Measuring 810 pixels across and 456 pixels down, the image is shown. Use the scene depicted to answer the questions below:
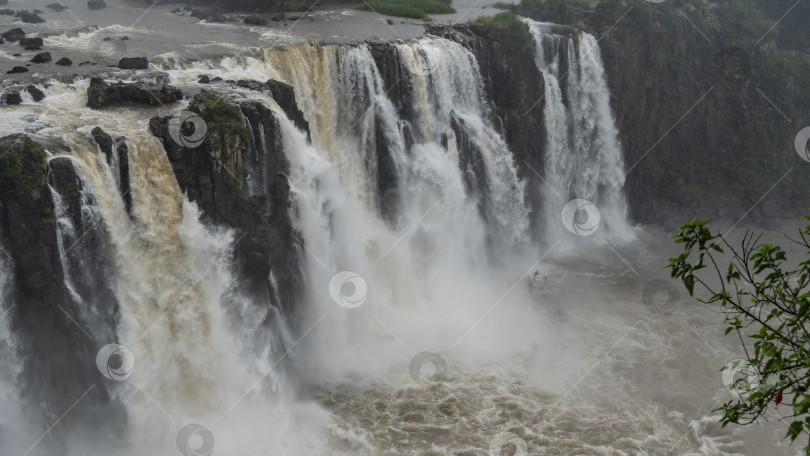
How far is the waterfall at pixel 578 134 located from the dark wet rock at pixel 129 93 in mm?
16167

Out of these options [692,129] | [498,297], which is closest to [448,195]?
[498,297]

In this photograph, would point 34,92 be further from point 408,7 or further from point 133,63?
point 408,7

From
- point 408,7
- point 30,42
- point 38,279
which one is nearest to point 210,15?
point 408,7

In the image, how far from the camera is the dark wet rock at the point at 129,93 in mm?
18020

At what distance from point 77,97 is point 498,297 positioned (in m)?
14.7

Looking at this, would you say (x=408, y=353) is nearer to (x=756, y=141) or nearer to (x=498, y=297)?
(x=498, y=297)

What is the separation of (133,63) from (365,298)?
986 cm

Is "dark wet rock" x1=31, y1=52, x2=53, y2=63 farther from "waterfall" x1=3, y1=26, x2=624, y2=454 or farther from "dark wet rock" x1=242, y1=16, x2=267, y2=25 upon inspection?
"dark wet rock" x1=242, y1=16, x2=267, y2=25

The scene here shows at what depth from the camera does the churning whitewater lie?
51.4ft

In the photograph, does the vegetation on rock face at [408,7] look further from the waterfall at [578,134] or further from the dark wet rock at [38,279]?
the dark wet rock at [38,279]

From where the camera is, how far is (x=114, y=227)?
15.2 meters

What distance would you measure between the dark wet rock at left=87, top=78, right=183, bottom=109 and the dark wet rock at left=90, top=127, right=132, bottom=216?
2.87m

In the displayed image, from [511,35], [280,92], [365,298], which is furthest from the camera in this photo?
[511,35]

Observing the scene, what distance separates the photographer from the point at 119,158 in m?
15.5
